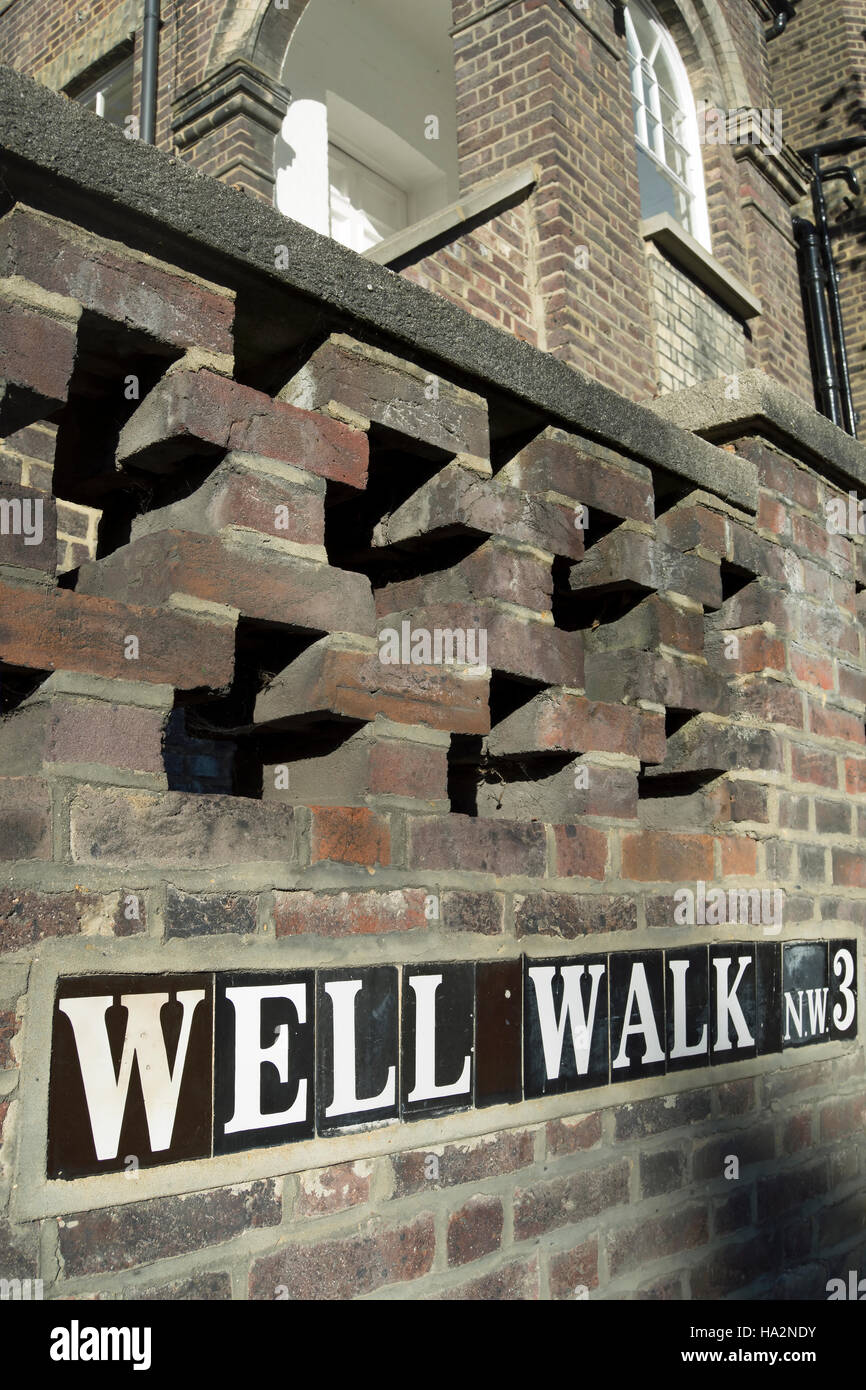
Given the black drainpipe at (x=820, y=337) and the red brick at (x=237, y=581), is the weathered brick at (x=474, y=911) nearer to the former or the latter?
the red brick at (x=237, y=581)

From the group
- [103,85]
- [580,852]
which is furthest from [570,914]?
[103,85]

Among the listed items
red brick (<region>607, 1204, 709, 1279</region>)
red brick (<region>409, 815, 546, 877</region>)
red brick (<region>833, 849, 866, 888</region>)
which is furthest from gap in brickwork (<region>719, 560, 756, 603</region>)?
red brick (<region>607, 1204, 709, 1279</region>)

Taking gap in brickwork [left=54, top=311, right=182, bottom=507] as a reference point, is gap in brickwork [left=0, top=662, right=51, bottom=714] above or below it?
below

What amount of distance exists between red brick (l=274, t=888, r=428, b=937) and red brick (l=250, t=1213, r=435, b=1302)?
1.51 feet

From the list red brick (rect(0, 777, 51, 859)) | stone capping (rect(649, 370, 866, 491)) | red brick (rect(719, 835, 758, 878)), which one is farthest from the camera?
stone capping (rect(649, 370, 866, 491))

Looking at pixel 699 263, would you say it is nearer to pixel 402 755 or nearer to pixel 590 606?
pixel 590 606

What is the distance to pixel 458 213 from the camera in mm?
6176

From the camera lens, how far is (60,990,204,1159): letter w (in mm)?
1518

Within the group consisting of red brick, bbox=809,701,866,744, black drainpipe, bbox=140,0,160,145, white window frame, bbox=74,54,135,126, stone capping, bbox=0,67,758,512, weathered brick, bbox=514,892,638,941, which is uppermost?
white window frame, bbox=74,54,135,126

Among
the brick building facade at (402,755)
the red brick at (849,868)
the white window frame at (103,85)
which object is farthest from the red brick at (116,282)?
the white window frame at (103,85)

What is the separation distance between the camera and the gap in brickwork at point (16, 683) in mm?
1551

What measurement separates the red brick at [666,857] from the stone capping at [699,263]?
5726 millimetres

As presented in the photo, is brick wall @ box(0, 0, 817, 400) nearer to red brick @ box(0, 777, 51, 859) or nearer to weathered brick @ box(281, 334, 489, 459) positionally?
weathered brick @ box(281, 334, 489, 459)

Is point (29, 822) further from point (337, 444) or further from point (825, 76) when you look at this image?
point (825, 76)
